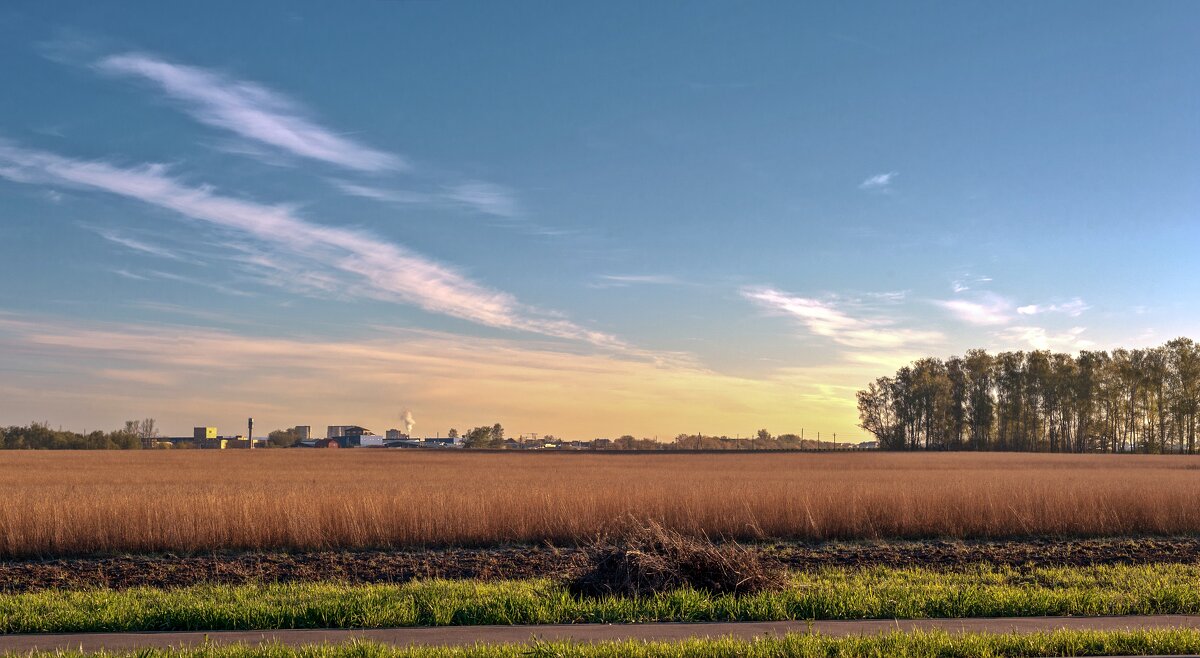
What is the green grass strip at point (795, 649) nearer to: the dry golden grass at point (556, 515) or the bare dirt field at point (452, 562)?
the bare dirt field at point (452, 562)

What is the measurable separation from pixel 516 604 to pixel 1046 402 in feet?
378

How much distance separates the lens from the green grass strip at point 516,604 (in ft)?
37.2

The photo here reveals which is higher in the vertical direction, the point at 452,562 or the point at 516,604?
the point at 516,604

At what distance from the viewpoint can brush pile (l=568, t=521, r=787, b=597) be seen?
42.6 ft

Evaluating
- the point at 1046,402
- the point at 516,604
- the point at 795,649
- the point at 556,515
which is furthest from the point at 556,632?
the point at 1046,402

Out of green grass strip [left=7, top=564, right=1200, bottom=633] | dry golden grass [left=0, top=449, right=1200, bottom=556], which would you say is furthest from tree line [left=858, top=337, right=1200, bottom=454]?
green grass strip [left=7, top=564, right=1200, bottom=633]

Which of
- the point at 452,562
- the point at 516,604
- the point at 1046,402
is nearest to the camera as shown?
the point at 516,604

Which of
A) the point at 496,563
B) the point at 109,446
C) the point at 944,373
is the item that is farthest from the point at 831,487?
the point at 109,446

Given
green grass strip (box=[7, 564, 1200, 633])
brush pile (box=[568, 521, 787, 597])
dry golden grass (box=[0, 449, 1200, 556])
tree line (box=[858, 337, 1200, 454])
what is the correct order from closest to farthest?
green grass strip (box=[7, 564, 1200, 633])
brush pile (box=[568, 521, 787, 597])
dry golden grass (box=[0, 449, 1200, 556])
tree line (box=[858, 337, 1200, 454])

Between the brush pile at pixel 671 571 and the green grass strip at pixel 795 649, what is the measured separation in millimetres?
3266

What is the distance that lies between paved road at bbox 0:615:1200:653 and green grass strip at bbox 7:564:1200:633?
49 cm

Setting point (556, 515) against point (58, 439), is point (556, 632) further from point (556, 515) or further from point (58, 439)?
point (58, 439)

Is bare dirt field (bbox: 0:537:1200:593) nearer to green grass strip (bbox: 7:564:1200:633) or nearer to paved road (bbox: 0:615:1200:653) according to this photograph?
green grass strip (bbox: 7:564:1200:633)

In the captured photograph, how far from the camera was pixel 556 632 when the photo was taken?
34.5 feet
